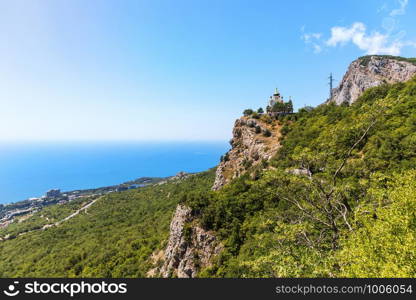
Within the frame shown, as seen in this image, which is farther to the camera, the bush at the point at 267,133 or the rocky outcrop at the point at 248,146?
the bush at the point at 267,133

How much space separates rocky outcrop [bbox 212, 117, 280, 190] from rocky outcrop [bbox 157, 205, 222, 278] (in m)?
15.7

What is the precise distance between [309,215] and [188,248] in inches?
681

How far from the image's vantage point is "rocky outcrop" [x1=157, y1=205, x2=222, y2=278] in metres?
21.7

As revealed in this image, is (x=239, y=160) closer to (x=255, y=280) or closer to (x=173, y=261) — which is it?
(x=173, y=261)

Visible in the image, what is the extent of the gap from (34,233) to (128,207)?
31.5m

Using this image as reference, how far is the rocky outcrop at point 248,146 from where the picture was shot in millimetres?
37469

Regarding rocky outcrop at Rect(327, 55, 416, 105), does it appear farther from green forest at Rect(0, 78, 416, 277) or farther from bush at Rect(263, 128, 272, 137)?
green forest at Rect(0, 78, 416, 277)

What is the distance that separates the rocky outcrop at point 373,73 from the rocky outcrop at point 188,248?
81067mm

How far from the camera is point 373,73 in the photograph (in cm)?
8462

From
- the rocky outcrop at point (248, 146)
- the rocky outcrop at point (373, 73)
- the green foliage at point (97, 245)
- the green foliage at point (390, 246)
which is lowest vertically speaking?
the green foliage at point (97, 245)

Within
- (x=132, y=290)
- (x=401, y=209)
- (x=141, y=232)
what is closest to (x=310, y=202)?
(x=401, y=209)

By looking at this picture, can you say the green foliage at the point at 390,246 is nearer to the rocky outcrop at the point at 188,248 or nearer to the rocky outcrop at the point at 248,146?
the rocky outcrop at the point at 188,248

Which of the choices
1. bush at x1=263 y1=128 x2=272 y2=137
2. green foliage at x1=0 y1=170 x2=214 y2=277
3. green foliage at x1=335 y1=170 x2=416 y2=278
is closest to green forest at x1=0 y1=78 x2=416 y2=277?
green foliage at x1=335 y1=170 x2=416 y2=278

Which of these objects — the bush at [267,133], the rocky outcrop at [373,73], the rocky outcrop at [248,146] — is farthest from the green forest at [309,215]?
the rocky outcrop at [373,73]
